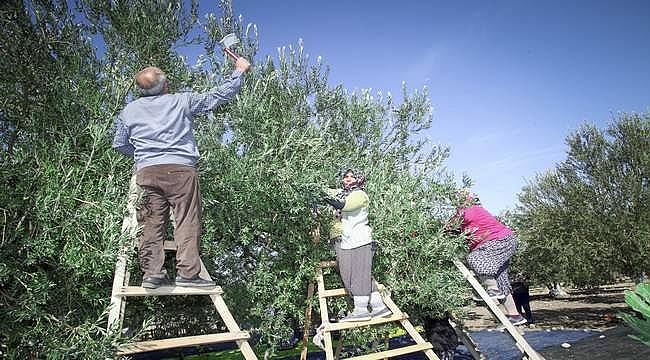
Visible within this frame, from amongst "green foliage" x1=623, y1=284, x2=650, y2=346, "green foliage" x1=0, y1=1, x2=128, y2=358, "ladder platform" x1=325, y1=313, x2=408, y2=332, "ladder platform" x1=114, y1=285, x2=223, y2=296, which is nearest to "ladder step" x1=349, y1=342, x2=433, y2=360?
"ladder platform" x1=325, y1=313, x2=408, y2=332

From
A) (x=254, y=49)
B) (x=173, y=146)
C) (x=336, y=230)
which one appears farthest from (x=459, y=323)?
(x=254, y=49)

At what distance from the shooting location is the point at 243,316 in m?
6.38

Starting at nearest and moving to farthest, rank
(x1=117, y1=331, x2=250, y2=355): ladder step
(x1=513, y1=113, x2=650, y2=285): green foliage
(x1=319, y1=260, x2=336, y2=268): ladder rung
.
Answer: (x1=117, y1=331, x2=250, y2=355): ladder step
(x1=319, y1=260, x2=336, y2=268): ladder rung
(x1=513, y1=113, x2=650, y2=285): green foliage

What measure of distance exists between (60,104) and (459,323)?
25.8 feet

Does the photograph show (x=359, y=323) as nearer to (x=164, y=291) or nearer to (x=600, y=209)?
(x=164, y=291)

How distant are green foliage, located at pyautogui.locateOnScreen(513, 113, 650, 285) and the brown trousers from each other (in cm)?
1772

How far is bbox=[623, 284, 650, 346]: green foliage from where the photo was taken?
1025mm

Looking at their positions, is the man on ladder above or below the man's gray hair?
below

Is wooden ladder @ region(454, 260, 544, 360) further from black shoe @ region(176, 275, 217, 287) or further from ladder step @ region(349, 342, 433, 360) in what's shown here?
black shoe @ region(176, 275, 217, 287)

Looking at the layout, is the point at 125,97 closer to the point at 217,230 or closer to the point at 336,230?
the point at 217,230

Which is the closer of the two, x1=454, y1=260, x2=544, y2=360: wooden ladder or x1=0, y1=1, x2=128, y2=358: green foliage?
x1=0, y1=1, x2=128, y2=358: green foliage

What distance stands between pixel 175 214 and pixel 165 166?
1.56ft

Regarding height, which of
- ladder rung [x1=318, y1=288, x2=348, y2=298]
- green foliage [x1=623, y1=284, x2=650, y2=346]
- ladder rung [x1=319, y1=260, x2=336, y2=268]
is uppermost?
green foliage [x1=623, y1=284, x2=650, y2=346]

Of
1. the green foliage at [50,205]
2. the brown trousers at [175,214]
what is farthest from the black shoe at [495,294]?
the green foliage at [50,205]
